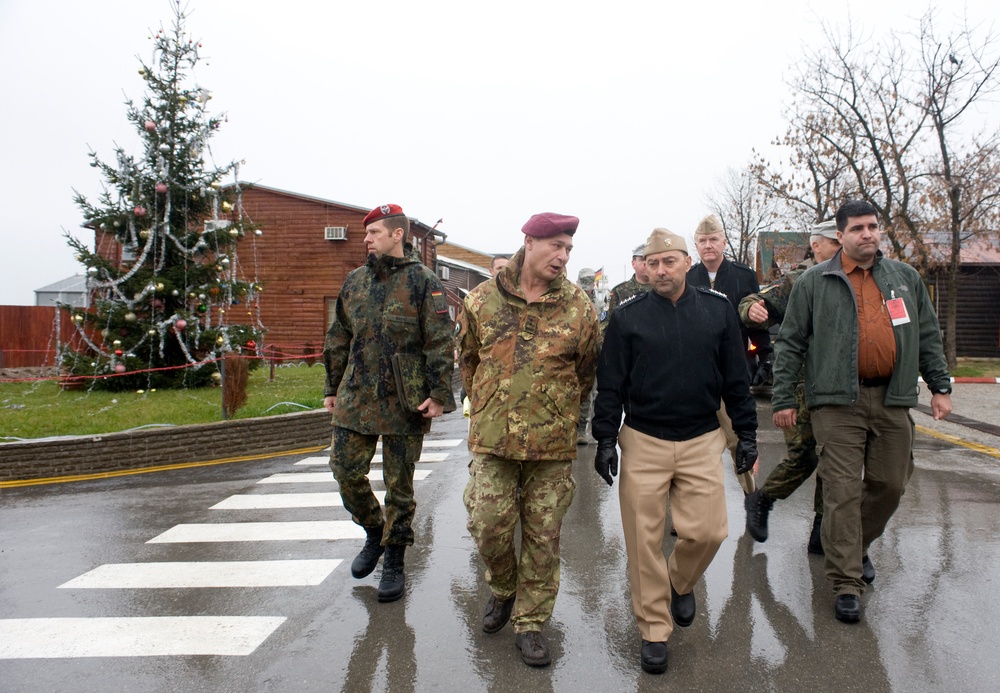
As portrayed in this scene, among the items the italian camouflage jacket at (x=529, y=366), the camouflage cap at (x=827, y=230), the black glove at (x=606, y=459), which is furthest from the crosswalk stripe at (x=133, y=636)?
the camouflage cap at (x=827, y=230)

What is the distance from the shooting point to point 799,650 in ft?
11.6

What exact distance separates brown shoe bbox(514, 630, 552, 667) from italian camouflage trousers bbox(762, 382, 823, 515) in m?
2.21

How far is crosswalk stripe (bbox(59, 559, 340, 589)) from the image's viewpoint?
4664mm

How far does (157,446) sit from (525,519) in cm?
671

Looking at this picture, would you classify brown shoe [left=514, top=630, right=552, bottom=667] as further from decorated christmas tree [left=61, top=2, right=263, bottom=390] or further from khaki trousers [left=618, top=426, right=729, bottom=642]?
decorated christmas tree [left=61, top=2, right=263, bottom=390]

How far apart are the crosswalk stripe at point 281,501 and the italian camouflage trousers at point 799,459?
3.37 m

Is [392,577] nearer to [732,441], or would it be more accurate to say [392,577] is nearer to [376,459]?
[732,441]

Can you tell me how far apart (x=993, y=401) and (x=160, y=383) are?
52.3 feet

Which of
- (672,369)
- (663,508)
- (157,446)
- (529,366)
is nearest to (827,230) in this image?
(672,369)

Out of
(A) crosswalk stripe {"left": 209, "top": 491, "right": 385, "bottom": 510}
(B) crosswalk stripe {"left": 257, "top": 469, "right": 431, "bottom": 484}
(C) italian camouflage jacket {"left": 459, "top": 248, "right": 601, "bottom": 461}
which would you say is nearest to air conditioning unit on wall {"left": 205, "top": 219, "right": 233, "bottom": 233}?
(B) crosswalk stripe {"left": 257, "top": 469, "right": 431, "bottom": 484}

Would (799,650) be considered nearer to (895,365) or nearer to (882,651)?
(882,651)

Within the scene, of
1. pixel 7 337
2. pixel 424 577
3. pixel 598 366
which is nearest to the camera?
pixel 598 366

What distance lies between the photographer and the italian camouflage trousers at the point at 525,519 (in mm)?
3586

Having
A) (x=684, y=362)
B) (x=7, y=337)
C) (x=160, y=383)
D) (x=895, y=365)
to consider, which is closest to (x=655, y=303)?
(x=684, y=362)
